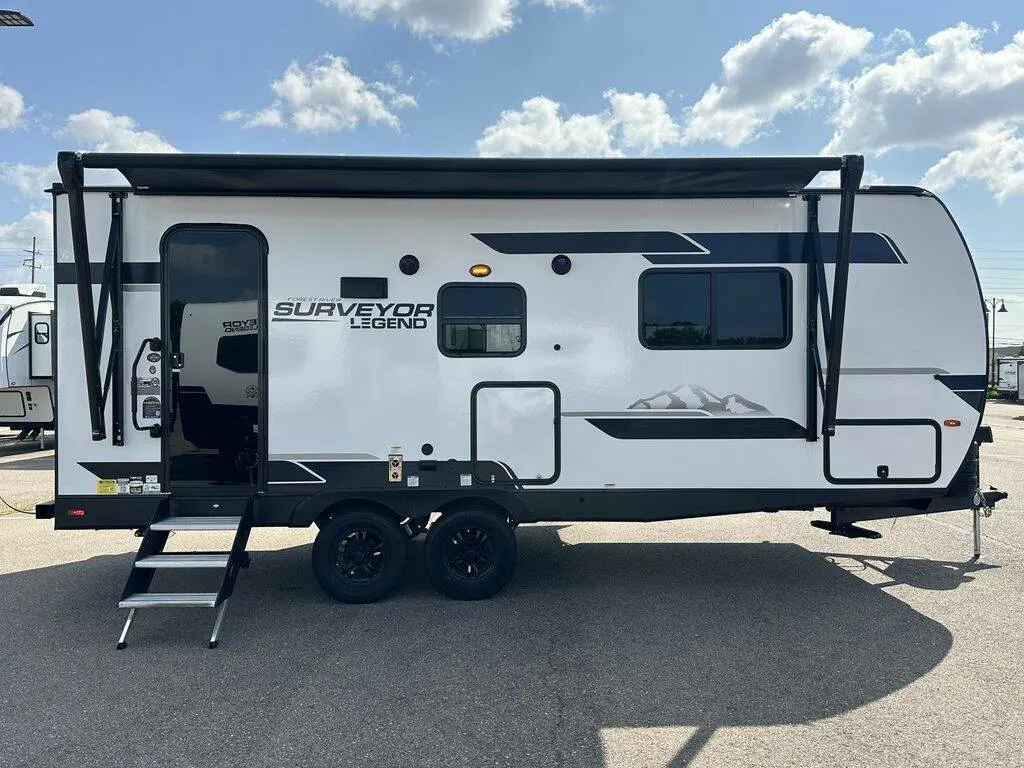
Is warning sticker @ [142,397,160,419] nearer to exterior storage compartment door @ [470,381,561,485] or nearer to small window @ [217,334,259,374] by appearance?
small window @ [217,334,259,374]

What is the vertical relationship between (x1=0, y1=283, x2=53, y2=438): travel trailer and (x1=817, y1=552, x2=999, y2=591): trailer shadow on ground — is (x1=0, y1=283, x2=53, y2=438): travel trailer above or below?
above

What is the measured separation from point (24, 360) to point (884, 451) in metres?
13.7

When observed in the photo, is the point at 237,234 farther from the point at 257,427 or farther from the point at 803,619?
the point at 803,619

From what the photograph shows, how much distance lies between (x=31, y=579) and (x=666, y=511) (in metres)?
5.23

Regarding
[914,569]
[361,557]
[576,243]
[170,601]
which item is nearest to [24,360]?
[170,601]

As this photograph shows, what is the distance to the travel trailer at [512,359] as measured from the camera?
4.91 metres

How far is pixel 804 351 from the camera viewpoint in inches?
198

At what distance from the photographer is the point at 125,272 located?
16.0 feet

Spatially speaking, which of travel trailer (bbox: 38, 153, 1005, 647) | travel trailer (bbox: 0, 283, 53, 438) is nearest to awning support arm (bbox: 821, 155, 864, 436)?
travel trailer (bbox: 38, 153, 1005, 647)

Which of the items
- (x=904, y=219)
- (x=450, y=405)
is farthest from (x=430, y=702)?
(x=904, y=219)

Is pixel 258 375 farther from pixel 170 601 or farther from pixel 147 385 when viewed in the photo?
pixel 170 601

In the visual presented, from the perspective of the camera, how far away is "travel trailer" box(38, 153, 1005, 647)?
4.91m

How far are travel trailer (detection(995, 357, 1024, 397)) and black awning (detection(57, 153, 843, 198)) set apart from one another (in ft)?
112

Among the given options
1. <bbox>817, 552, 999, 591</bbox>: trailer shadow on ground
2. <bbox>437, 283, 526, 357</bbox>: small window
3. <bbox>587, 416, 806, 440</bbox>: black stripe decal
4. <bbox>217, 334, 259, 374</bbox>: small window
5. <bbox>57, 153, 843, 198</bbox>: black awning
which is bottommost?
<bbox>817, 552, 999, 591</bbox>: trailer shadow on ground
